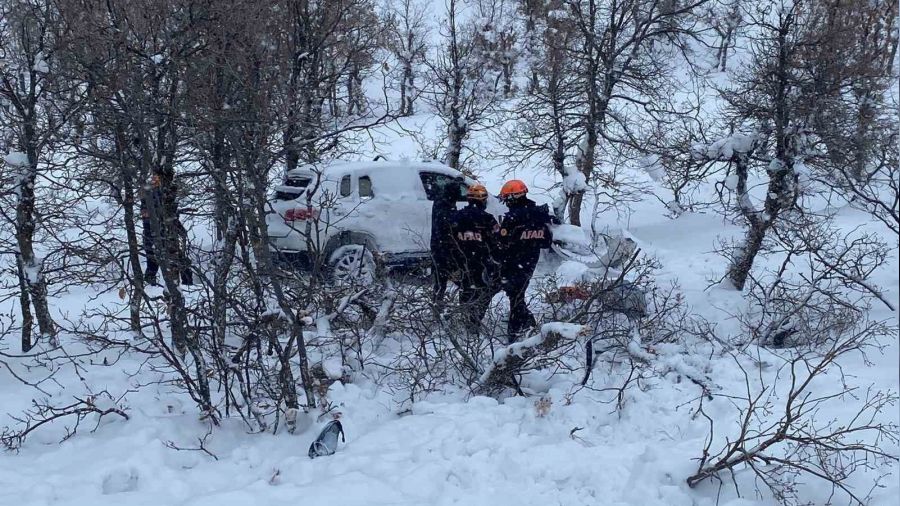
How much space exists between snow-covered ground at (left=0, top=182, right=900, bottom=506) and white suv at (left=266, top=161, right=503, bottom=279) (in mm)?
3217

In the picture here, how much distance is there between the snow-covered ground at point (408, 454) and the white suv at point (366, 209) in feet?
10.6

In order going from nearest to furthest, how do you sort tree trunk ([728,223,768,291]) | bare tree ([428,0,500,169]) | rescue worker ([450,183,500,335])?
1. rescue worker ([450,183,500,335])
2. tree trunk ([728,223,768,291])
3. bare tree ([428,0,500,169])

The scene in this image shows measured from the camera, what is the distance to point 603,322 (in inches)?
260

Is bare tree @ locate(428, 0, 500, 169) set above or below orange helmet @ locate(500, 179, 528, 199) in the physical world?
above

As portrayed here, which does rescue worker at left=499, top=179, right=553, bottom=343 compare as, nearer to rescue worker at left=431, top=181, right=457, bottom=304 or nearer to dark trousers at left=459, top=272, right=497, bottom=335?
dark trousers at left=459, top=272, right=497, bottom=335

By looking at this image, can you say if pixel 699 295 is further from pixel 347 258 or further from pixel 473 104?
pixel 473 104

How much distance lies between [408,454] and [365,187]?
528 centimetres

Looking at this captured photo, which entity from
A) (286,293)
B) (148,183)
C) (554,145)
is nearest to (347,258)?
(286,293)

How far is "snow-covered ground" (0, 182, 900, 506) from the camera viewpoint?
4.33 metres

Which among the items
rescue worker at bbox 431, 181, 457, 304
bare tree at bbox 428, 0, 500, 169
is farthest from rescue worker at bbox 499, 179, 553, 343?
bare tree at bbox 428, 0, 500, 169

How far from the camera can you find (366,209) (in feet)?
31.0

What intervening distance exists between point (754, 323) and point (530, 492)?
184 inches

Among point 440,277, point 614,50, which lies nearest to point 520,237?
point 440,277

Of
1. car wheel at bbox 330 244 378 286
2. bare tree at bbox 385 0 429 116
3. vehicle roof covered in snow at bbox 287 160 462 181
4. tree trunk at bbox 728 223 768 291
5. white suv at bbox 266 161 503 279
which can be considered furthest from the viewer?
bare tree at bbox 385 0 429 116
